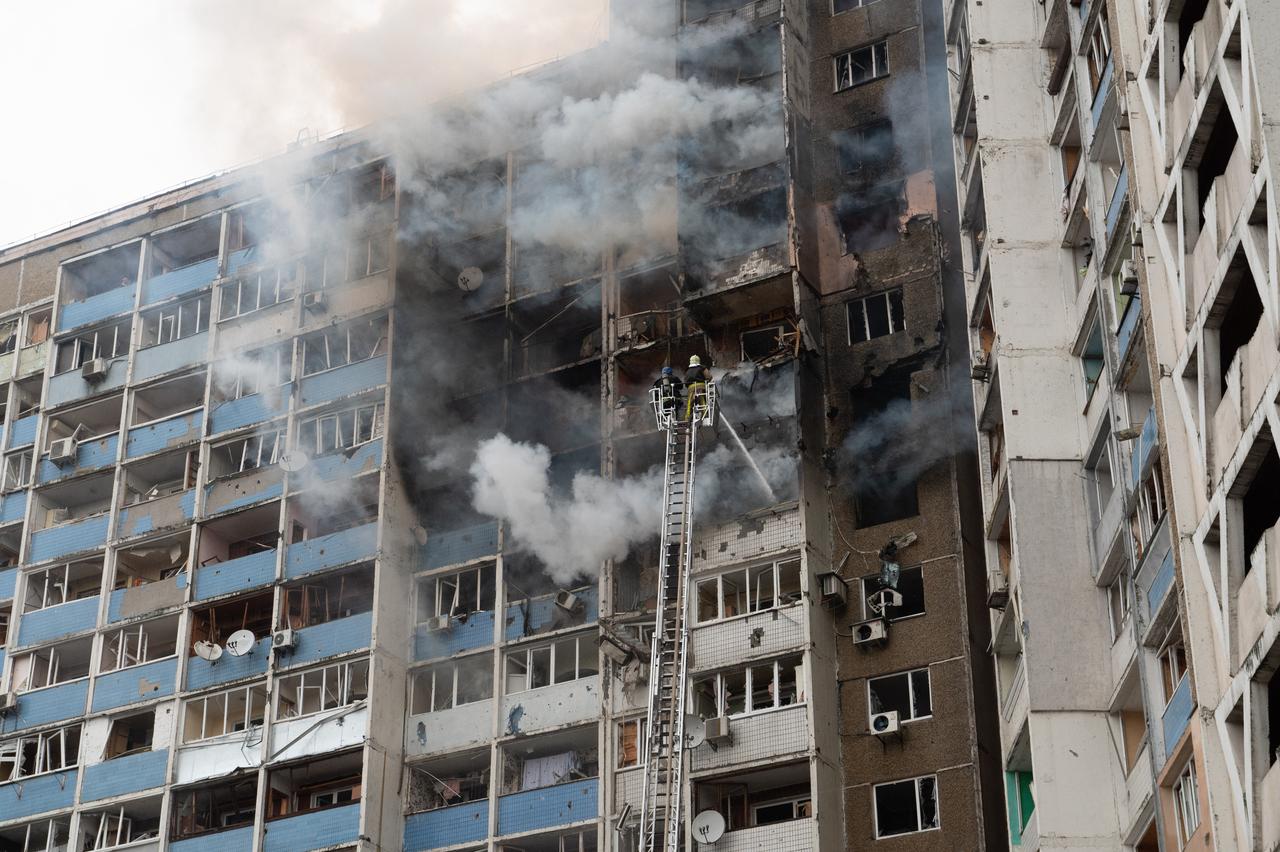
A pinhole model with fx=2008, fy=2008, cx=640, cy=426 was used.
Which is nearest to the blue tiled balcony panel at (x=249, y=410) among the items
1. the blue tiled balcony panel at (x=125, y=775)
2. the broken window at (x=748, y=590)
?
the blue tiled balcony panel at (x=125, y=775)

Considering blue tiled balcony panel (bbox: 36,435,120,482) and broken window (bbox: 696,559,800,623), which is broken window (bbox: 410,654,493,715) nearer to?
broken window (bbox: 696,559,800,623)

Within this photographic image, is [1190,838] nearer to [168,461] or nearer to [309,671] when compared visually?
[309,671]

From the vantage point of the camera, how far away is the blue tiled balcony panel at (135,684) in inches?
1762

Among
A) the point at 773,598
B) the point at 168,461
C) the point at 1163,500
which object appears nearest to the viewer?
the point at 1163,500

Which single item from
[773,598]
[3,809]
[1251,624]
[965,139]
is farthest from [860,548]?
[3,809]

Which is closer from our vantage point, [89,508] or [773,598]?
[773,598]

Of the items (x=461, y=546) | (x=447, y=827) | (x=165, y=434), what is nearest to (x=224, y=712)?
(x=461, y=546)

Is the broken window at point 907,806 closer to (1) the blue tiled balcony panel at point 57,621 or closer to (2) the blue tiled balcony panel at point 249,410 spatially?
(2) the blue tiled balcony panel at point 249,410

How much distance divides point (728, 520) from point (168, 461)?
1534cm

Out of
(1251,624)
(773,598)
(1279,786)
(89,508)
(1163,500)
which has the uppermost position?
(89,508)

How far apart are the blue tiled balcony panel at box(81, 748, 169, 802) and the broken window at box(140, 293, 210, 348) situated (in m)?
11.0

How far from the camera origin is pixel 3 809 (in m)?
45.3

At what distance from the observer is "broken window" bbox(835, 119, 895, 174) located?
44.1 m

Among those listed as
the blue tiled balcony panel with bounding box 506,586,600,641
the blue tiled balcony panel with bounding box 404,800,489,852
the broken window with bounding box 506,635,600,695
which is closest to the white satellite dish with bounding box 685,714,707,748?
the broken window with bounding box 506,635,600,695
